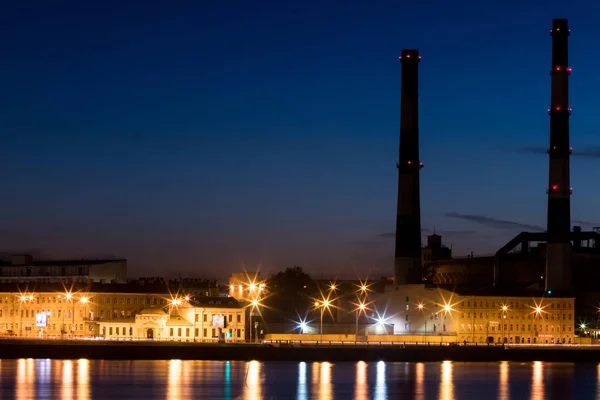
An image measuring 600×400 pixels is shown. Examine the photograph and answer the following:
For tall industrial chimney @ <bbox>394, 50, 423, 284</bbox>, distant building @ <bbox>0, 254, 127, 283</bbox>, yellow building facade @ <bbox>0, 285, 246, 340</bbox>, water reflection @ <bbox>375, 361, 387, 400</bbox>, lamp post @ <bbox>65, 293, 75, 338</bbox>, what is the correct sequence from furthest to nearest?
1. distant building @ <bbox>0, 254, 127, 283</bbox>
2. lamp post @ <bbox>65, 293, 75, 338</bbox>
3. tall industrial chimney @ <bbox>394, 50, 423, 284</bbox>
4. yellow building facade @ <bbox>0, 285, 246, 340</bbox>
5. water reflection @ <bbox>375, 361, 387, 400</bbox>

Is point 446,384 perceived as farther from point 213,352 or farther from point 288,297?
point 288,297

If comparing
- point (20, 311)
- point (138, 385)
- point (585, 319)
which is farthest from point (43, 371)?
point (585, 319)

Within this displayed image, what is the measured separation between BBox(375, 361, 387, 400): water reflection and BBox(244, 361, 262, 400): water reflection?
6.39 metres

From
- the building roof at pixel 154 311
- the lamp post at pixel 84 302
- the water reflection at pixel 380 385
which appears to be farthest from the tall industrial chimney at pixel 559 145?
the lamp post at pixel 84 302

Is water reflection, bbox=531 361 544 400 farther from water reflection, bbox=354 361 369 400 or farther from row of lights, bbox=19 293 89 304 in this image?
row of lights, bbox=19 293 89 304

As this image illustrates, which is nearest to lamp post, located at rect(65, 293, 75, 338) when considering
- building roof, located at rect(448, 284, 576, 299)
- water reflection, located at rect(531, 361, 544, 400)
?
building roof, located at rect(448, 284, 576, 299)

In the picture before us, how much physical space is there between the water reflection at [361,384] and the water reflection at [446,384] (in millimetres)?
4168

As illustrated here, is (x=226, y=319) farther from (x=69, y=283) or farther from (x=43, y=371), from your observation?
(x=43, y=371)

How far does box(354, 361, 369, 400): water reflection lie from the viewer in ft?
246

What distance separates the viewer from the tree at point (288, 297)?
12575cm

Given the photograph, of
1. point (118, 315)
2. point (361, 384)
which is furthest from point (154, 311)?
point (361, 384)

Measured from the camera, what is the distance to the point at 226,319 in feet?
374

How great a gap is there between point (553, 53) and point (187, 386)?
166 feet

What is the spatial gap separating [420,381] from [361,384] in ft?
16.6
